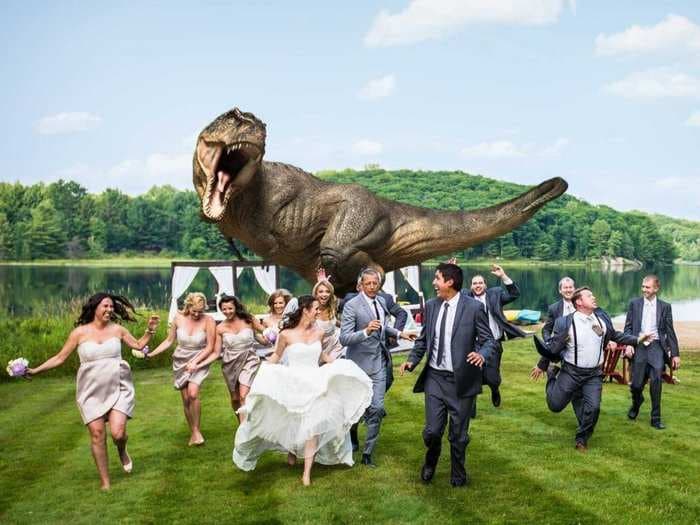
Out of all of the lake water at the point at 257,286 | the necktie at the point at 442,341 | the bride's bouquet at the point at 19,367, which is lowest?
the lake water at the point at 257,286

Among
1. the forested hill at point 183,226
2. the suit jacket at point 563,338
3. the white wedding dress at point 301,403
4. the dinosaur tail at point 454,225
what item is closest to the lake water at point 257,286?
the forested hill at point 183,226

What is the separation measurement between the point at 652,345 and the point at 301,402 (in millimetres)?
4409

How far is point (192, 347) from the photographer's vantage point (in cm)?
824

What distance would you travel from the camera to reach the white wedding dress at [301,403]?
6543mm

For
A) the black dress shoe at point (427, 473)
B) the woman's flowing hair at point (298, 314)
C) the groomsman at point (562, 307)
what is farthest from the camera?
the groomsman at point (562, 307)

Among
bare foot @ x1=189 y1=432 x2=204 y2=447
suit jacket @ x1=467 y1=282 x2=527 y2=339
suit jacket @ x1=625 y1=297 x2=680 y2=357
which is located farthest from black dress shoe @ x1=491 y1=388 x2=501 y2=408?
bare foot @ x1=189 y1=432 x2=204 y2=447

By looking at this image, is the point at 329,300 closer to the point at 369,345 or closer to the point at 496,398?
the point at 369,345

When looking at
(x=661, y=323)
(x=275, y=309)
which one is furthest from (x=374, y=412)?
(x=661, y=323)

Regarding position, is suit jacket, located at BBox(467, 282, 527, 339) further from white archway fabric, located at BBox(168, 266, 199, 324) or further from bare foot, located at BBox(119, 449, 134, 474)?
white archway fabric, located at BBox(168, 266, 199, 324)

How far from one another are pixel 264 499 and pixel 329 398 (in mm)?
932

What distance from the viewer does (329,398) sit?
6.64 m

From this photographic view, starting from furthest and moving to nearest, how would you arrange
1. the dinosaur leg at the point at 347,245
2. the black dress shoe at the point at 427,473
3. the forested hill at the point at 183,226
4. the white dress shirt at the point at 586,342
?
the forested hill at the point at 183,226 → the dinosaur leg at the point at 347,245 → the white dress shirt at the point at 586,342 → the black dress shoe at the point at 427,473

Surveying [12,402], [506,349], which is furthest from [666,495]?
[506,349]

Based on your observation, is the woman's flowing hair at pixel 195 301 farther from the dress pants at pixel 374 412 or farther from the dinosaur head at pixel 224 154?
the dress pants at pixel 374 412
